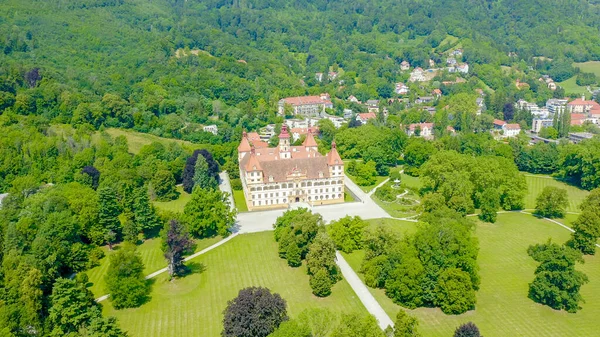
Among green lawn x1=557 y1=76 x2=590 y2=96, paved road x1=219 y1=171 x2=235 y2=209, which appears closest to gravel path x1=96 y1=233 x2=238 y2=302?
paved road x1=219 y1=171 x2=235 y2=209

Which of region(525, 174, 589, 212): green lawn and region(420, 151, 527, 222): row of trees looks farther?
region(525, 174, 589, 212): green lawn

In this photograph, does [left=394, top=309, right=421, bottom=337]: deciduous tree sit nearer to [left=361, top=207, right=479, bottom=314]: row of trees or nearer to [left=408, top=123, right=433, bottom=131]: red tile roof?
[left=361, top=207, right=479, bottom=314]: row of trees

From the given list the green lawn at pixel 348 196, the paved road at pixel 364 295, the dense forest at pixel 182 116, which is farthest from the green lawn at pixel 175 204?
the paved road at pixel 364 295

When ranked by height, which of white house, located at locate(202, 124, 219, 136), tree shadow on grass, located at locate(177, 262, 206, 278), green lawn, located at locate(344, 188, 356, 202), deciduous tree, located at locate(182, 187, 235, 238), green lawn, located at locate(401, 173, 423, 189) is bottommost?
green lawn, located at locate(401, 173, 423, 189)

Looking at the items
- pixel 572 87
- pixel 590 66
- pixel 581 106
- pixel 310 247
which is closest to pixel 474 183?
pixel 310 247

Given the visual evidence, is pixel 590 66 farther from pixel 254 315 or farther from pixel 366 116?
pixel 254 315

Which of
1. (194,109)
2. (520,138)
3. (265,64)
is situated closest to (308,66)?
(265,64)

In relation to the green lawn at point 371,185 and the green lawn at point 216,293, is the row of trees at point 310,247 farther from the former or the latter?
the green lawn at point 371,185
